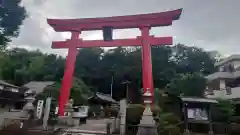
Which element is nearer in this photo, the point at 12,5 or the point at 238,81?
the point at 12,5

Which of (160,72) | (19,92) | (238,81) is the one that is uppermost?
(160,72)

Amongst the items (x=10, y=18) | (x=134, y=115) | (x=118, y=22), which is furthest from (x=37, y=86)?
(x=134, y=115)

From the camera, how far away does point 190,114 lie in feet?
45.3

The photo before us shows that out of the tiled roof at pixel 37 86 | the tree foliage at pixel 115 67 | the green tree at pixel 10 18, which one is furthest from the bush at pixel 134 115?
the tree foliage at pixel 115 67

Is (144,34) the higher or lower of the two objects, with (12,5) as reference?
lower

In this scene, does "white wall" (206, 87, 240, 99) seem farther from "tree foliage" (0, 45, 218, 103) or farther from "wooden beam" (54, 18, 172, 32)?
"tree foliage" (0, 45, 218, 103)

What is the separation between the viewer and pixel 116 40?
51.0ft

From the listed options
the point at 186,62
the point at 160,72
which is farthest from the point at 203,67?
the point at 160,72

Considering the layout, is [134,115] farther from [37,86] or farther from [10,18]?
[37,86]

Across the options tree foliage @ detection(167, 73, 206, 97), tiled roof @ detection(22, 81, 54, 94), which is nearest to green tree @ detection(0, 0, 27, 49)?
tiled roof @ detection(22, 81, 54, 94)

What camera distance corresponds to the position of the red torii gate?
14367mm

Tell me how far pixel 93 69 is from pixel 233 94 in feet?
79.2

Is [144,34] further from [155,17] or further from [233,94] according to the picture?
[233,94]

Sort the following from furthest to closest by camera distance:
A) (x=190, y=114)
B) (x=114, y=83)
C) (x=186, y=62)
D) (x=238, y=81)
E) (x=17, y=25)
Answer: (x=186, y=62) < (x=114, y=83) < (x=238, y=81) < (x=17, y=25) < (x=190, y=114)
